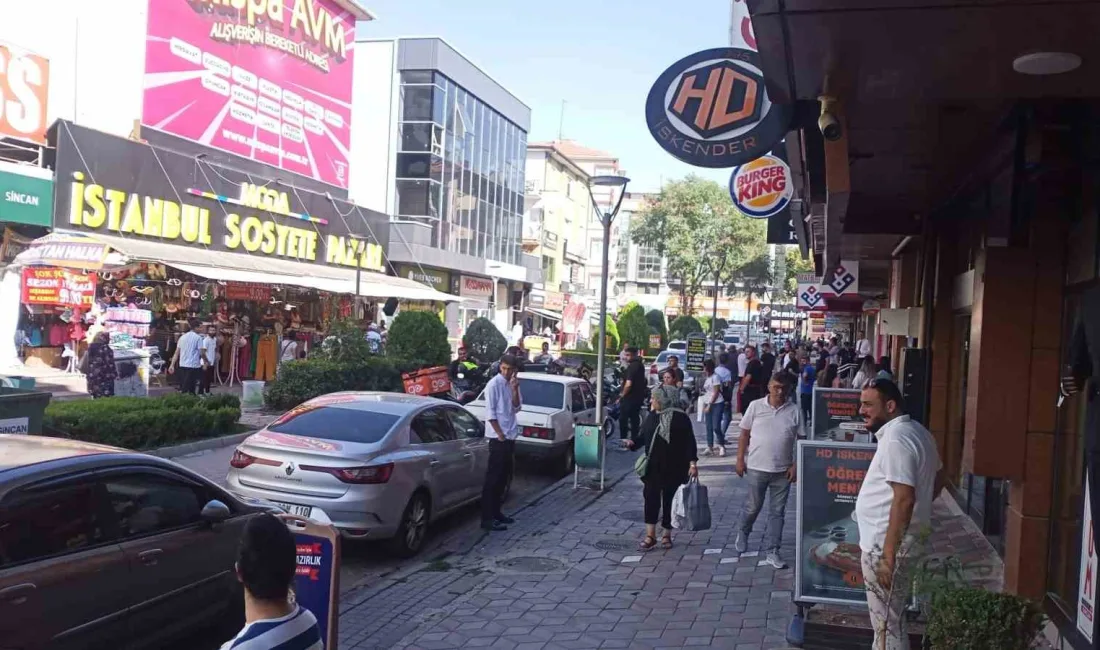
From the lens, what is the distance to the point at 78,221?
20234 mm

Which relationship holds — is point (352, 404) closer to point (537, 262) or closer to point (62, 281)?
point (62, 281)

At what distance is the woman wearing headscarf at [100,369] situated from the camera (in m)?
15.4

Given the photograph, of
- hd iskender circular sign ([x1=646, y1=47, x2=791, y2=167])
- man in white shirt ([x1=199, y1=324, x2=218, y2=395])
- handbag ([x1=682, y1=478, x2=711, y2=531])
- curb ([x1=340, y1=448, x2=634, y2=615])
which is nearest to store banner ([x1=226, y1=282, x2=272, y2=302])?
man in white shirt ([x1=199, y1=324, x2=218, y2=395])

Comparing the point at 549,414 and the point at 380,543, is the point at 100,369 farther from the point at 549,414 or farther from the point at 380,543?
the point at 380,543

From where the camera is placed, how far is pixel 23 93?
18359mm

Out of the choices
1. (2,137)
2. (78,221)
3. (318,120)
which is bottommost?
(78,221)

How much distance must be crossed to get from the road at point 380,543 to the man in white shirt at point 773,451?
318 centimetres

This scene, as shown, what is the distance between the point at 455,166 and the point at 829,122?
35.2m

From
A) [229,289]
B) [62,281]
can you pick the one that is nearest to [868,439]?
[62,281]

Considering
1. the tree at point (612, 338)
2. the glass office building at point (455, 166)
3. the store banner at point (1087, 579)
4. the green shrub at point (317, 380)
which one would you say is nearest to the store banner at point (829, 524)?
the store banner at point (1087, 579)

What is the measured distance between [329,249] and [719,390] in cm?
1877

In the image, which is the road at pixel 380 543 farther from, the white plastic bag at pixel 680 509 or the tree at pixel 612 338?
the tree at pixel 612 338

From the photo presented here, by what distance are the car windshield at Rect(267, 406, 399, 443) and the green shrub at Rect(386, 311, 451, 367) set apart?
10793 mm

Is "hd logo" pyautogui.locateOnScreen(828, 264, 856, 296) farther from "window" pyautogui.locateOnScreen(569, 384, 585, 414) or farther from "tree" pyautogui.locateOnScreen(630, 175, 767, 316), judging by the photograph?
"tree" pyautogui.locateOnScreen(630, 175, 767, 316)
